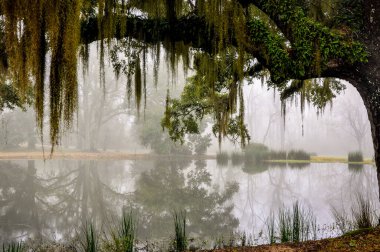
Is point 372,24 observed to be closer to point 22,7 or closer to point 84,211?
point 22,7

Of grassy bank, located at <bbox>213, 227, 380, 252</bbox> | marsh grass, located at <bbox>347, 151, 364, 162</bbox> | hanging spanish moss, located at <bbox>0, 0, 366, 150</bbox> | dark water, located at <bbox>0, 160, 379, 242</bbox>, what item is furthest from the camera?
marsh grass, located at <bbox>347, 151, 364, 162</bbox>

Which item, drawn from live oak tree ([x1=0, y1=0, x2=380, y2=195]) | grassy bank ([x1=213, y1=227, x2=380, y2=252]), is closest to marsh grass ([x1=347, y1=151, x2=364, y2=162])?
live oak tree ([x1=0, y1=0, x2=380, y2=195])

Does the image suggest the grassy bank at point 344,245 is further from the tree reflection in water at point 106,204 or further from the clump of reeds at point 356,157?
the clump of reeds at point 356,157

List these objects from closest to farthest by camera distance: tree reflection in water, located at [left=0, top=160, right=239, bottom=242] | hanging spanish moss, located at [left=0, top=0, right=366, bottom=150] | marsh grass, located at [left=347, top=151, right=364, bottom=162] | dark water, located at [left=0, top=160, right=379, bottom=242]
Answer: hanging spanish moss, located at [left=0, top=0, right=366, bottom=150] → tree reflection in water, located at [left=0, top=160, right=239, bottom=242] → dark water, located at [left=0, top=160, right=379, bottom=242] → marsh grass, located at [left=347, top=151, right=364, bottom=162]

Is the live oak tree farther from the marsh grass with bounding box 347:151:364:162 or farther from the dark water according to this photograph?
the marsh grass with bounding box 347:151:364:162

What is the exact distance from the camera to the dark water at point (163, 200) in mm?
8289

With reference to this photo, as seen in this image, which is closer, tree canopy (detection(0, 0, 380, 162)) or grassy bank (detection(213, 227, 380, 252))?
tree canopy (detection(0, 0, 380, 162))

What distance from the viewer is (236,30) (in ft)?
16.8

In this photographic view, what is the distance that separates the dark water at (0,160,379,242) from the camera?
8.29m

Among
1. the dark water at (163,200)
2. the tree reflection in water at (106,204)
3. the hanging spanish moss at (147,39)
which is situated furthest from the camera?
the dark water at (163,200)

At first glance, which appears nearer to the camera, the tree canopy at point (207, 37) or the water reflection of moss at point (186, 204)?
the tree canopy at point (207, 37)

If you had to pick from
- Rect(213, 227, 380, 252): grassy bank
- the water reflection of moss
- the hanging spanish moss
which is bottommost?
the water reflection of moss

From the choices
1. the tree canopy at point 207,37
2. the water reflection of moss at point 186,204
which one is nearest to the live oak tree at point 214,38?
the tree canopy at point 207,37

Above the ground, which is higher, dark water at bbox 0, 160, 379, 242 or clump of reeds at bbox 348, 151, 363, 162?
clump of reeds at bbox 348, 151, 363, 162
